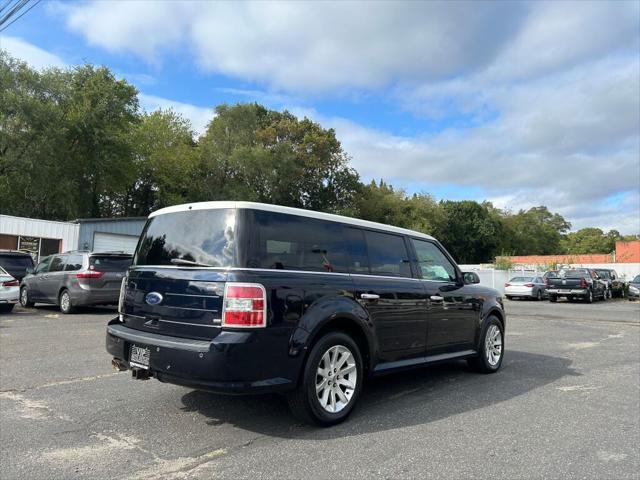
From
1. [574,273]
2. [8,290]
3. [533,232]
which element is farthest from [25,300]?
[533,232]

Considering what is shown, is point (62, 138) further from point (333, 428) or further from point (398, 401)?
point (333, 428)

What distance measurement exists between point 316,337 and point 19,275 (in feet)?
51.8

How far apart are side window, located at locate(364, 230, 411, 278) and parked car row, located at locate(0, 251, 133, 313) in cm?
950

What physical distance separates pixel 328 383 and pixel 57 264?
12.0 meters

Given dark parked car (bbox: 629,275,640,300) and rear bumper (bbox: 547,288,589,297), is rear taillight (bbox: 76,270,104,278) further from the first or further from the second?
dark parked car (bbox: 629,275,640,300)

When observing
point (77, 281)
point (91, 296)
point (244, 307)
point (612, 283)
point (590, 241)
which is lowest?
point (91, 296)

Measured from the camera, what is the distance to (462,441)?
4445mm

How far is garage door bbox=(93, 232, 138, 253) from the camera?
2539 centimetres

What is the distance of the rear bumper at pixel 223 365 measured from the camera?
4105mm

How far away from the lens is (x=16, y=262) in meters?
17.2

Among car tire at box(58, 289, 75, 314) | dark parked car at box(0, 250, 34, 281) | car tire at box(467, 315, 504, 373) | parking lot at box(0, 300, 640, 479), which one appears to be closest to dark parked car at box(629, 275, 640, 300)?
parking lot at box(0, 300, 640, 479)

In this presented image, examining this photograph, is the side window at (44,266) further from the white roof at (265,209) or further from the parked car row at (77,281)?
the white roof at (265,209)

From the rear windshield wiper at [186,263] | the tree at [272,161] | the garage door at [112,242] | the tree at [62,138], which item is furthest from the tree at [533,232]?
the rear windshield wiper at [186,263]

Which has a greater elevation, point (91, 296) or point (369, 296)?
point (369, 296)
